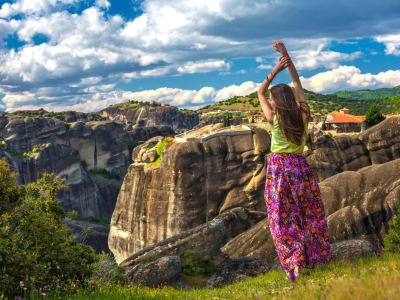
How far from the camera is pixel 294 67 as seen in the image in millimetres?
7125

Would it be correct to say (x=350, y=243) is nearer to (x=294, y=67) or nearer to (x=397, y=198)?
(x=294, y=67)

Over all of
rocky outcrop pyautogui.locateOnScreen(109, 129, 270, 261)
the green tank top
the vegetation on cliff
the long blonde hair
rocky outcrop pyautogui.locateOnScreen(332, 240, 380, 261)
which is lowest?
rocky outcrop pyautogui.locateOnScreen(109, 129, 270, 261)

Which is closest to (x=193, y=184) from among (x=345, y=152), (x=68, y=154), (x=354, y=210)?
(x=345, y=152)

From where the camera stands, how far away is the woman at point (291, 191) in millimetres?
6660

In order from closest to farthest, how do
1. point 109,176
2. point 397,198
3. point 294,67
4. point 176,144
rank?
point 294,67
point 397,198
point 176,144
point 109,176

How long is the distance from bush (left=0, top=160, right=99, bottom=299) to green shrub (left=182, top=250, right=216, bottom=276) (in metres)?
4.91

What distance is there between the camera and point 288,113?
6.62m

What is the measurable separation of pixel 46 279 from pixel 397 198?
1407 centimetres

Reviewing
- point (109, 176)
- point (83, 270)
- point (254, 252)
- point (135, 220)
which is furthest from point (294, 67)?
point (109, 176)

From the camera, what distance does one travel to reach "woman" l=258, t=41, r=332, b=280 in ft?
21.9

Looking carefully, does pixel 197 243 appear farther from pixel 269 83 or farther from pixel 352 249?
pixel 269 83

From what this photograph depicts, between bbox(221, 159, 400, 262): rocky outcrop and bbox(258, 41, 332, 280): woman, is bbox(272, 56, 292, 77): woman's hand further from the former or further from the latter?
bbox(221, 159, 400, 262): rocky outcrop

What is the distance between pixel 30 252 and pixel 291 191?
492cm

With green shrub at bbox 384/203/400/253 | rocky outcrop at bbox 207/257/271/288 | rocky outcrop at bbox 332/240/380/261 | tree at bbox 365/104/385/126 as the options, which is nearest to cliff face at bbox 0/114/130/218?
tree at bbox 365/104/385/126
